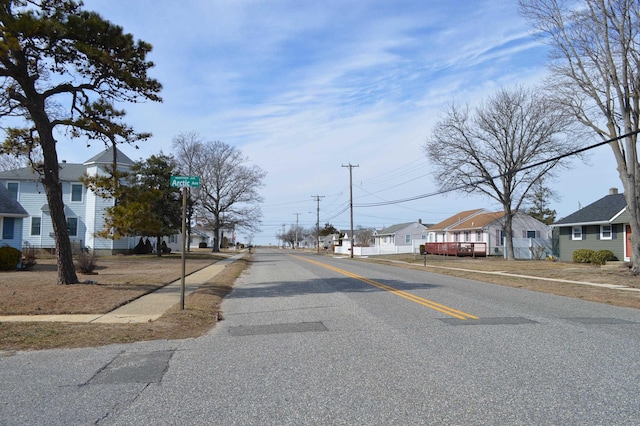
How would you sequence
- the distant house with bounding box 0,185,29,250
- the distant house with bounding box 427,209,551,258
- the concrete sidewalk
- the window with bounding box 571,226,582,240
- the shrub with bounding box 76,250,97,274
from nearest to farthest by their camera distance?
the concrete sidewalk, the shrub with bounding box 76,250,97,274, the distant house with bounding box 0,185,29,250, the window with bounding box 571,226,582,240, the distant house with bounding box 427,209,551,258

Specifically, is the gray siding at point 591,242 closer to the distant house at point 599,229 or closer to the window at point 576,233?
the distant house at point 599,229

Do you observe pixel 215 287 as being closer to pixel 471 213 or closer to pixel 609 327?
pixel 609 327

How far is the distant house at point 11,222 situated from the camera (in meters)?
29.4

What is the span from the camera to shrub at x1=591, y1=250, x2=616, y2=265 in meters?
33.3

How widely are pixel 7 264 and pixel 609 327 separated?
24.7 metres

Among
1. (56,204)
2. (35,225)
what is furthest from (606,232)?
(35,225)

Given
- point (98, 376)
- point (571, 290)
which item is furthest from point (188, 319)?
point (571, 290)

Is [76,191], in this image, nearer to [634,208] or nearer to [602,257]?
[634,208]

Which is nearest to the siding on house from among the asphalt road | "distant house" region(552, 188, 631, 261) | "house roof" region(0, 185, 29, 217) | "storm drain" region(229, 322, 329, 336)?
"distant house" region(552, 188, 631, 261)

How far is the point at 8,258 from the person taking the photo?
23.6 meters

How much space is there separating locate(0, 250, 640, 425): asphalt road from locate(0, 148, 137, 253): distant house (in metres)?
34.8

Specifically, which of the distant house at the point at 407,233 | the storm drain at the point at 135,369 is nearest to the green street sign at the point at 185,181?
the storm drain at the point at 135,369

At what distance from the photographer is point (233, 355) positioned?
7.52 m

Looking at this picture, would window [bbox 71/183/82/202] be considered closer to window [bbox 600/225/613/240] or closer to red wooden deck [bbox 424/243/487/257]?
red wooden deck [bbox 424/243/487/257]
